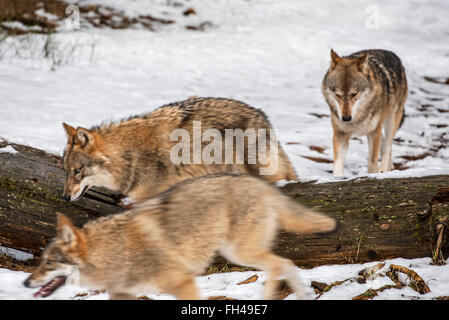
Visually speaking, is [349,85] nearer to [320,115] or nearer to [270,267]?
[320,115]

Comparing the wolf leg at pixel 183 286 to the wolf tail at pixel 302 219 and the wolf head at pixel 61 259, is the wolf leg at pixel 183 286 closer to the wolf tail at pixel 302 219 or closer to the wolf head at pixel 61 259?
the wolf head at pixel 61 259

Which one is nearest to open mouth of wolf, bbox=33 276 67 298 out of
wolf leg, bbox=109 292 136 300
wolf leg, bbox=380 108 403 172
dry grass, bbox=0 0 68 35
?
wolf leg, bbox=109 292 136 300

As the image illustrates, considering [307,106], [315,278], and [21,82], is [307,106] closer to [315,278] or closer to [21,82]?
[21,82]

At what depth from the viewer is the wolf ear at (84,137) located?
4895 millimetres

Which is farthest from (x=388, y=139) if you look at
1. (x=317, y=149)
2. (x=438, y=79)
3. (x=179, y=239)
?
(x=438, y=79)

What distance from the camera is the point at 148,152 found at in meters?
5.27

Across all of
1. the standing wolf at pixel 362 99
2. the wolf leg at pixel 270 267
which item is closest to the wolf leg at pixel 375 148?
the standing wolf at pixel 362 99

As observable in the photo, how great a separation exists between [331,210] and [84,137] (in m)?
2.34

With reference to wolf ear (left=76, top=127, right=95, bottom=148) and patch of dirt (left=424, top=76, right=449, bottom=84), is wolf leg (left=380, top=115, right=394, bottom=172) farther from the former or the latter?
patch of dirt (left=424, top=76, right=449, bottom=84)

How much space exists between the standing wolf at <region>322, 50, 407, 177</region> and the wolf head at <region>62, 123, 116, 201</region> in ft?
11.9

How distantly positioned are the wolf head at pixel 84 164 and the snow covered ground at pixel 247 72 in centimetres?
81

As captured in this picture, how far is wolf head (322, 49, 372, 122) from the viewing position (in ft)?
24.0

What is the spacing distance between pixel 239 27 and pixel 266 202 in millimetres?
13335
